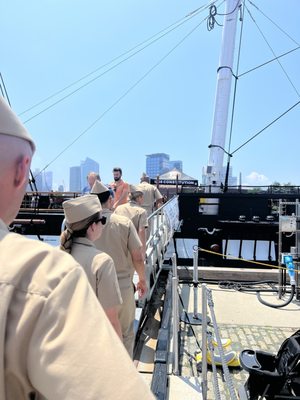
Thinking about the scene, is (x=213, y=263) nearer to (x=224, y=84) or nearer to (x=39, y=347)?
(x=224, y=84)

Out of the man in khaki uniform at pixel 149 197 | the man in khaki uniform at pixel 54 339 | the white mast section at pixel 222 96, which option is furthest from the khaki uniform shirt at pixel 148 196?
the white mast section at pixel 222 96

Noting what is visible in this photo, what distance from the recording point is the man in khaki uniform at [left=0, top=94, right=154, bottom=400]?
64 centimetres

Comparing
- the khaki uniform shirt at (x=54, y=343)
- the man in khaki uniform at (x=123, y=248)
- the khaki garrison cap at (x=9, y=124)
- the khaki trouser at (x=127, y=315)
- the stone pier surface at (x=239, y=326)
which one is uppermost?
the khaki garrison cap at (x=9, y=124)

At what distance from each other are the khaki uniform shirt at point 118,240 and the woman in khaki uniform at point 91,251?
0.78 meters

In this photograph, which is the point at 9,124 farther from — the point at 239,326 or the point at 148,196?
the point at 239,326

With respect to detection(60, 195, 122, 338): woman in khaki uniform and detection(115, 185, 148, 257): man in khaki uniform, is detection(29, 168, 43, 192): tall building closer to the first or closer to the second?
detection(115, 185, 148, 257): man in khaki uniform

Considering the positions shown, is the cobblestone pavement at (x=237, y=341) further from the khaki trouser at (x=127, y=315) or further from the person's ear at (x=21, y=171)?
the person's ear at (x=21, y=171)

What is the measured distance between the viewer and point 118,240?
319 centimetres

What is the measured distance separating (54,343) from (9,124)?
22.9 inches

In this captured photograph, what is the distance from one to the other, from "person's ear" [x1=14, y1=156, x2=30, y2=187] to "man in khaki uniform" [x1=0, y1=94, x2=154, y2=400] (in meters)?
0.24

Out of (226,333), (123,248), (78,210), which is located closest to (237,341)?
(226,333)

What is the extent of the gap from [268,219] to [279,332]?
7.72 m

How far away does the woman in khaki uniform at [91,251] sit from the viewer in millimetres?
1990

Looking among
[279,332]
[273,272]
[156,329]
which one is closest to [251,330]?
[279,332]
